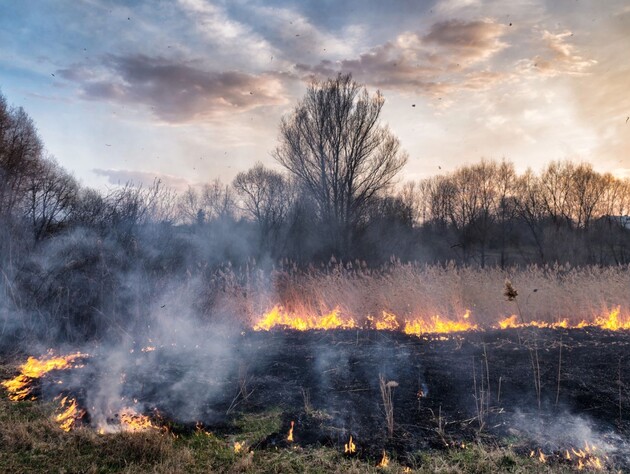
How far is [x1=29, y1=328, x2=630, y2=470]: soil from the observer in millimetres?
3785

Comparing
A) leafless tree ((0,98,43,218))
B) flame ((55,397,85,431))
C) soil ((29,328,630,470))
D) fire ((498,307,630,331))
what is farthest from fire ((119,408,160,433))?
leafless tree ((0,98,43,218))

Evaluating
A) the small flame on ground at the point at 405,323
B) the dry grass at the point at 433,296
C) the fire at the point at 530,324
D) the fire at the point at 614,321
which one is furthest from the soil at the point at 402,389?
the fire at the point at 614,321

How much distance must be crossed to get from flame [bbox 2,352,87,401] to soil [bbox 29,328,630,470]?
10.0 inches

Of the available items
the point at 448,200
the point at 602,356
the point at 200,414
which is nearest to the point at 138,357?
the point at 200,414

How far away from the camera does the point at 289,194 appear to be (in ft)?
95.1

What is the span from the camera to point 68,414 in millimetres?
4277

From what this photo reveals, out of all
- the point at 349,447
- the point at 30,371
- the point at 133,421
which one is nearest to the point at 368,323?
the point at 349,447

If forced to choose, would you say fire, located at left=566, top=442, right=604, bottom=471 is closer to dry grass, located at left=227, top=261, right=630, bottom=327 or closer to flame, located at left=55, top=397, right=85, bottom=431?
dry grass, located at left=227, top=261, right=630, bottom=327

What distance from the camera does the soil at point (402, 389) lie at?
3785mm

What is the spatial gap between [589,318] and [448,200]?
3231 centimetres

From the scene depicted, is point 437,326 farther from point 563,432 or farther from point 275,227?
point 275,227

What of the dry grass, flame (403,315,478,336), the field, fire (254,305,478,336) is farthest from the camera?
the dry grass

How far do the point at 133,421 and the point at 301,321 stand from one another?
15.0 ft

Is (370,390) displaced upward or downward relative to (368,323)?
downward
